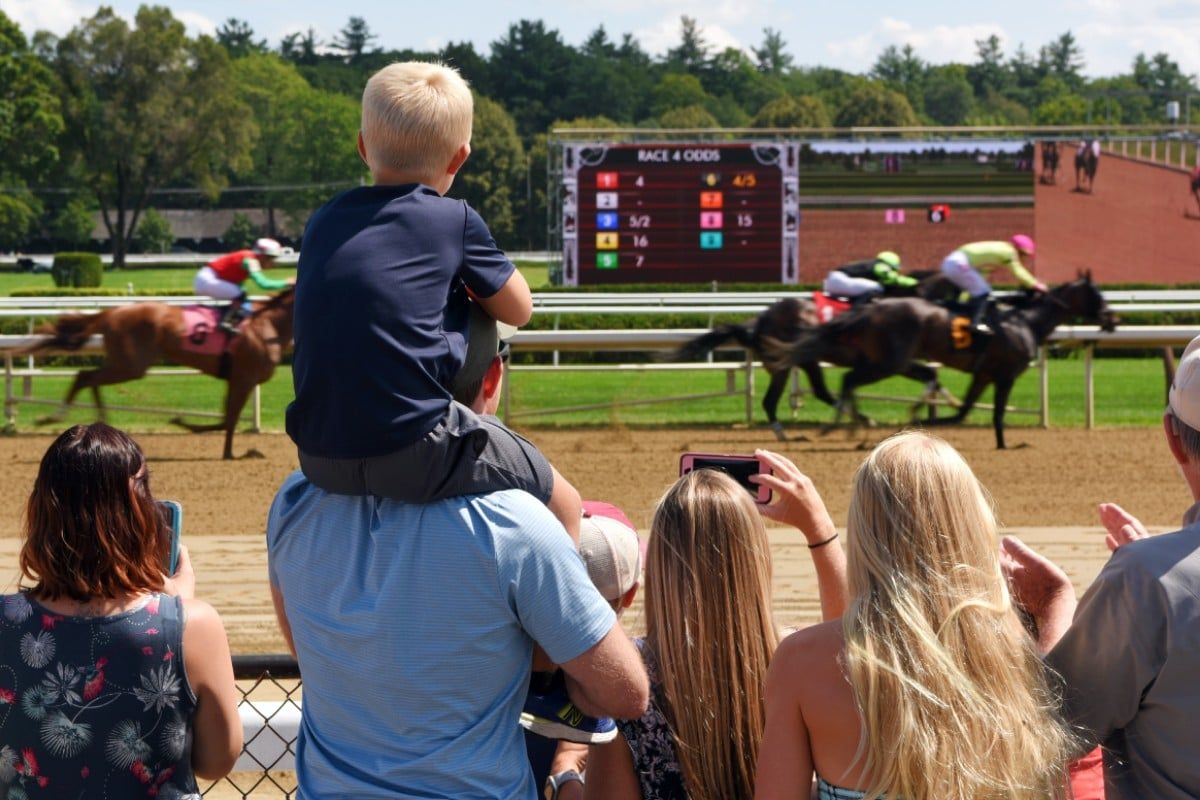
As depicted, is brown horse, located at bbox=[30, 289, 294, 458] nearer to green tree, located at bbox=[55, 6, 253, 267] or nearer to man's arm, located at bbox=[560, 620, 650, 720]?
man's arm, located at bbox=[560, 620, 650, 720]

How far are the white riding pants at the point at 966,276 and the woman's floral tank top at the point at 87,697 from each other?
1043cm

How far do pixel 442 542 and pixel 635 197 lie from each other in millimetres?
20477

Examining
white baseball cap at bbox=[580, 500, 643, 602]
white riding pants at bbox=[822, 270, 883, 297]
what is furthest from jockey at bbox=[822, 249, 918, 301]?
white baseball cap at bbox=[580, 500, 643, 602]

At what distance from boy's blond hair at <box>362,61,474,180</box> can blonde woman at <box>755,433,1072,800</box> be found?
67cm

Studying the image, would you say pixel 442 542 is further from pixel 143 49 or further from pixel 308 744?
pixel 143 49

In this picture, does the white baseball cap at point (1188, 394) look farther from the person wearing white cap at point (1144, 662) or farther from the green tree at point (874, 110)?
the green tree at point (874, 110)

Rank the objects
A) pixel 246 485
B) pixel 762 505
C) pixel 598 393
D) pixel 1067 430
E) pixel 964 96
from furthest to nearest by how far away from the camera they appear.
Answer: pixel 964 96 < pixel 598 393 < pixel 1067 430 < pixel 246 485 < pixel 762 505

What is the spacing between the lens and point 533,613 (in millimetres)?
1697

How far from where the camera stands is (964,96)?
113 m

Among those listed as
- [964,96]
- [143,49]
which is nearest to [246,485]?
[143,49]

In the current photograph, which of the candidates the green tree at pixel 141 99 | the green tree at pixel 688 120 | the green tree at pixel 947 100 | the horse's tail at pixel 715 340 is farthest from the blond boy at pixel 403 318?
the green tree at pixel 947 100

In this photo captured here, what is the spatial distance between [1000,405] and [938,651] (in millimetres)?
10231

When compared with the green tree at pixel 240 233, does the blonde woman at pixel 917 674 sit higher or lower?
higher

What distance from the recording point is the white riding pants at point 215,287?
11164 mm
